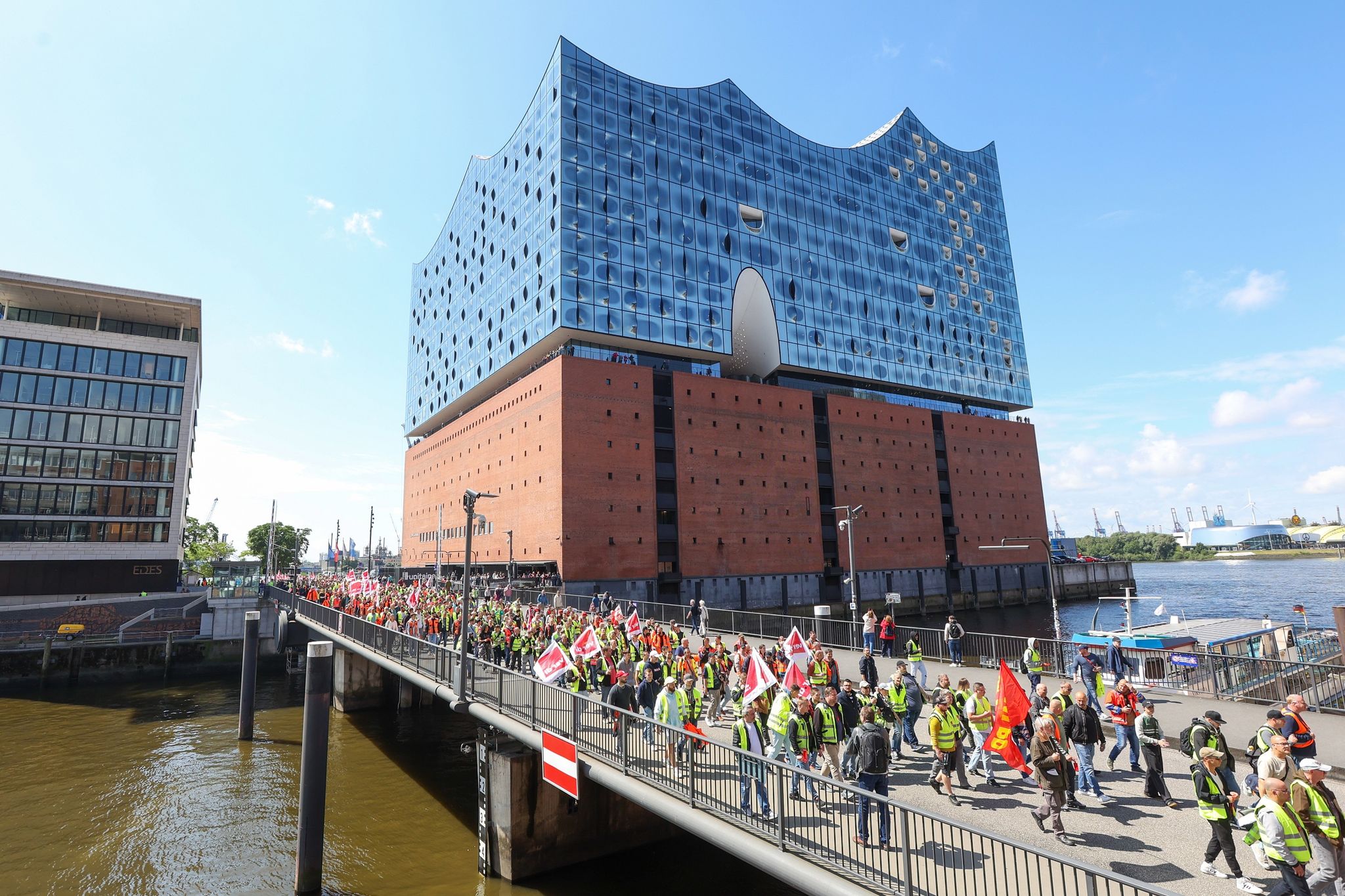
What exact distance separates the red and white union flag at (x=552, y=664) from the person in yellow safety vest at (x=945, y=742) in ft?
25.0

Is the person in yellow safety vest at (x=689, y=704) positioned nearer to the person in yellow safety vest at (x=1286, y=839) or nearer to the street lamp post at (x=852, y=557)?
the person in yellow safety vest at (x=1286, y=839)

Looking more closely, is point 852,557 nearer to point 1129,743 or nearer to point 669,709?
point 1129,743

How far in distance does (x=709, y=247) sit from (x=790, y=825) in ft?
196

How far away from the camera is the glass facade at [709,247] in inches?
2317

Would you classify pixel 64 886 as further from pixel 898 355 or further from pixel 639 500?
pixel 898 355

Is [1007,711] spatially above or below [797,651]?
below

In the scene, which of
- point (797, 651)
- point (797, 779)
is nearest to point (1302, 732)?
point (797, 779)

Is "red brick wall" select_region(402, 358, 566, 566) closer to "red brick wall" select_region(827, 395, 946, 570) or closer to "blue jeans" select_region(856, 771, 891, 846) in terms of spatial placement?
"red brick wall" select_region(827, 395, 946, 570)

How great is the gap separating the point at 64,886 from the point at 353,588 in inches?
807

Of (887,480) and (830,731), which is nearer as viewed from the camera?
(830,731)

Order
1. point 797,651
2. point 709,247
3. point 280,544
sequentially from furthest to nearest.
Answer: point 280,544 → point 709,247 → point 797,651

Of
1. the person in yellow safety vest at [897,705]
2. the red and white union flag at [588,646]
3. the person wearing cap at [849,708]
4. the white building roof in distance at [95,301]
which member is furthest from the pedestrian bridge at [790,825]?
the white building roof in distance at [95,301]

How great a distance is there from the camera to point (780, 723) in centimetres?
1134

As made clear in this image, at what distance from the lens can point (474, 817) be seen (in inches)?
797
